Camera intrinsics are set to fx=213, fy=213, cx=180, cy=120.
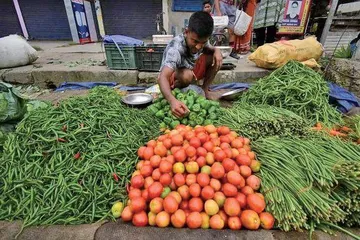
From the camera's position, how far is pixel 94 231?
1661 millimetres

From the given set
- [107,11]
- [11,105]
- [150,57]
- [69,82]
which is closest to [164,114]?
[11,105]

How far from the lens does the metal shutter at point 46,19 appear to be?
41.7 feet

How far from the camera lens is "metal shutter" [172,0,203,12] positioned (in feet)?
38.4

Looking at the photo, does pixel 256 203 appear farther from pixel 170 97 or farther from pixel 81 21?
pixel 81 21

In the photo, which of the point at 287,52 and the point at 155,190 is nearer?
the point at 155,190

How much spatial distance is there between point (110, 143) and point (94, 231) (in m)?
0.85

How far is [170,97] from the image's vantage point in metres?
2.74

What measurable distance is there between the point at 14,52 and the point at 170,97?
5.42 m

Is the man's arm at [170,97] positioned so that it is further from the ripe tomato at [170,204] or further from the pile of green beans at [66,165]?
the ripe tomato at [170,204]

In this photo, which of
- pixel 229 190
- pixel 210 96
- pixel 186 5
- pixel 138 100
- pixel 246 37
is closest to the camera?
pixel 229 190

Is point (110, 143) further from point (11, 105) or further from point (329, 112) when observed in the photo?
point (329, 112)

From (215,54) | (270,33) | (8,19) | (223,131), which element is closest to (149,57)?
(215,54)

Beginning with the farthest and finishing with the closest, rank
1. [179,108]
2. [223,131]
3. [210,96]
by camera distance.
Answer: [210,96], [179,108], [223,131]

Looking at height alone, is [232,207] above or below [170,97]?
below
